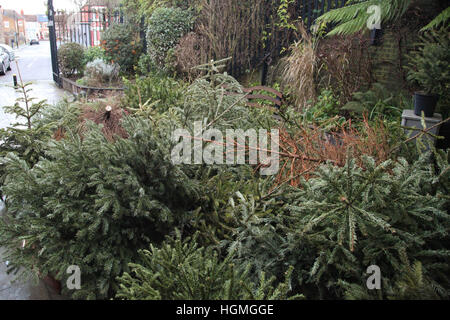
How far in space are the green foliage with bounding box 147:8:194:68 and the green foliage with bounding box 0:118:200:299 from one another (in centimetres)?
733

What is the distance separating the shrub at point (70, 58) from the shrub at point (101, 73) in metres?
1.59

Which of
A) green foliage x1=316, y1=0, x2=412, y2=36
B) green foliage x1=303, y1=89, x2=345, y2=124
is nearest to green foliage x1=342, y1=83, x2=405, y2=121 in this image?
green foliage x1=303, y1=89, x2=345, y2=124

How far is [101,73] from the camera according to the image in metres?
10.3

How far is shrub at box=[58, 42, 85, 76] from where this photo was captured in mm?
11664

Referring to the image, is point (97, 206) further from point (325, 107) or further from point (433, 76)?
point (325, 107)

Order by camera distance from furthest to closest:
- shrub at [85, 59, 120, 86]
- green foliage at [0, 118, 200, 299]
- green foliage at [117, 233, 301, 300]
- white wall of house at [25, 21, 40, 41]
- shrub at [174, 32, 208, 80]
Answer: white wall of house at [25, 21, 40, 41], shrub at [85, 59, 120, 86], shrub at [174, 32, 208, 80], green foliage at [0, 118, 200, 299], green foliage at [117, 233, 301, 300]

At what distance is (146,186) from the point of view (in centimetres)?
185

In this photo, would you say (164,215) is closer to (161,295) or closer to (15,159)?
(161,295)

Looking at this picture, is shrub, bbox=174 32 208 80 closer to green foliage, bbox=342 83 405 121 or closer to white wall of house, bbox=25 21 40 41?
green foliage, bbox=342 83 405 121

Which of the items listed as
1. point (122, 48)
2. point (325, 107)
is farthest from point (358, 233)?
point (122, 48)

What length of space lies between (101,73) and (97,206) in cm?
958

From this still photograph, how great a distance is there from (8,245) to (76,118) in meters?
1.89

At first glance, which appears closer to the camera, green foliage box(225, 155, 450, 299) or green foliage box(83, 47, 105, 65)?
green foliage box(225, 155, 450, 299)
